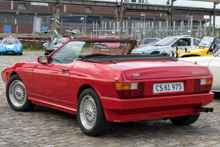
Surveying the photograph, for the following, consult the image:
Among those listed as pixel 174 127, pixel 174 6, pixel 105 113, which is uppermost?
pixel 174 6

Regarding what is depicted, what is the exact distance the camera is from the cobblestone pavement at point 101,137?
4941mm

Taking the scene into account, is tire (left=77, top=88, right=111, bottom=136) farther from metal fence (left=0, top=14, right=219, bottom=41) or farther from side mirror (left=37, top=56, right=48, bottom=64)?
metal fence (left=0, top=14, right=219, bottom=41)

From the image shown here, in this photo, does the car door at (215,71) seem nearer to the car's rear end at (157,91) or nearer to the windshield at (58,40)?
the car's rear end at (157,91)

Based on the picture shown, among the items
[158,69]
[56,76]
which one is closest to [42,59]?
[56,76]

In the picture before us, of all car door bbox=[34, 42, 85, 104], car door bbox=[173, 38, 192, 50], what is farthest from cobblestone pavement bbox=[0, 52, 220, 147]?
car door bbox=[173, 38, 192, 50]

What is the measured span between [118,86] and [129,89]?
0.14 m

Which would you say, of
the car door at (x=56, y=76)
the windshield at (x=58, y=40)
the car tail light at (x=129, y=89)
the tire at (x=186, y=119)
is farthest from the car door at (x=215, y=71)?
the windshield at (x=58, y=40)

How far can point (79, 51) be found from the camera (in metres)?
5.84

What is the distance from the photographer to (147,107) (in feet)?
16.2

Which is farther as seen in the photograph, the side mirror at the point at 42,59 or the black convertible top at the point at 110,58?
the side mirror at the point at 42,59

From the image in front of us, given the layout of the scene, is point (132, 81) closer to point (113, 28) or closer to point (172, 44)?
point (172, 44)

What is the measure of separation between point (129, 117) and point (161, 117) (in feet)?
1.47

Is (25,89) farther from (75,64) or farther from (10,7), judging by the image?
(10,7)

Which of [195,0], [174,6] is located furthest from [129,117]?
[174,6]
